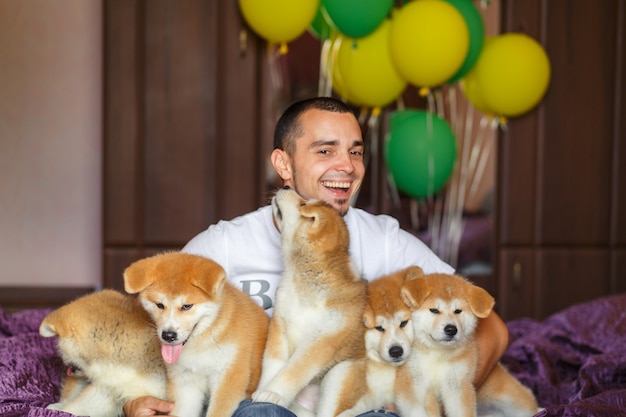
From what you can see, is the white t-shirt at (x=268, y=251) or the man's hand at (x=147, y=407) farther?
the white t-shirt at (x=268, y=251)

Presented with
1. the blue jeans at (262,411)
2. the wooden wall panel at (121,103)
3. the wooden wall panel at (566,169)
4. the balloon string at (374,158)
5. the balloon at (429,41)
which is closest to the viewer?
the blue jeans at (262,411)

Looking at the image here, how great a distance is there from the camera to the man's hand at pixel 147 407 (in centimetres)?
188

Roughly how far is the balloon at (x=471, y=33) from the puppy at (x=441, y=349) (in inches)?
80.0

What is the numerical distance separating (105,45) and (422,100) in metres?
1.71

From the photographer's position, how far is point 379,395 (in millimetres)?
1992

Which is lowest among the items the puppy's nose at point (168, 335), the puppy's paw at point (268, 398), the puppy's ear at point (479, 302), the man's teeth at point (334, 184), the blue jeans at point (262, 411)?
the blue jeans at point (262, 411)

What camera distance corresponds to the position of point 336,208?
223 centimetres

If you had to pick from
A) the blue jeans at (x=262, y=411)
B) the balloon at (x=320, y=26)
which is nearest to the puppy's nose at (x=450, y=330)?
the blue jeans at (x=262, y=411)

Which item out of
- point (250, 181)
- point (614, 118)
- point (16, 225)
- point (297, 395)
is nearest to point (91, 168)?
point (16, 225)

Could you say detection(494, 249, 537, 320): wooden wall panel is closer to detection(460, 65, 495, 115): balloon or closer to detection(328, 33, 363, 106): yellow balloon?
detection(460, 65, 495, 115): balloon

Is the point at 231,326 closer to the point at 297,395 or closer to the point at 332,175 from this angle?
the point at 297,395

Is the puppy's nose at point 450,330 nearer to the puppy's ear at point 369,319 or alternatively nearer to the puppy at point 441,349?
the puppy at point 441,349

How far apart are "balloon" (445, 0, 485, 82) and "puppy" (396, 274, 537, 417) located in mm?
2031

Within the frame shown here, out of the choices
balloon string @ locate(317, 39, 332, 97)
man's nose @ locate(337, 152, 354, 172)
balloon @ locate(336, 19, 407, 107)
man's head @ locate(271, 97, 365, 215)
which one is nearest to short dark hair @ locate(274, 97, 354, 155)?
man's head @ locate(271, 97, 365, 215)
